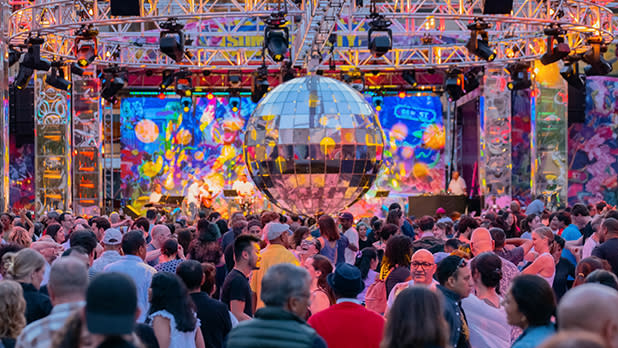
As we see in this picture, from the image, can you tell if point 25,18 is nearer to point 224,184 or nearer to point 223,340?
point 224,184

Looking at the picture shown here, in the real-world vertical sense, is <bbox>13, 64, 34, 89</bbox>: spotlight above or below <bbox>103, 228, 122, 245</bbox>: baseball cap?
above

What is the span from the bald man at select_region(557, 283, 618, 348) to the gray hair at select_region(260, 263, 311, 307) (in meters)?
1.25

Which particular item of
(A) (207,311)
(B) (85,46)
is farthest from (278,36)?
(A) (207,311)

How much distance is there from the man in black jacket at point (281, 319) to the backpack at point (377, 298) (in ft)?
10.3

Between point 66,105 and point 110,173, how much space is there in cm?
442

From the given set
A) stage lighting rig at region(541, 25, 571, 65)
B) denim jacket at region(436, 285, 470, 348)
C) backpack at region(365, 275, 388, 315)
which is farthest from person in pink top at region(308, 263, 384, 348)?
stage lighting rig at region(541, 25, 571, 65)

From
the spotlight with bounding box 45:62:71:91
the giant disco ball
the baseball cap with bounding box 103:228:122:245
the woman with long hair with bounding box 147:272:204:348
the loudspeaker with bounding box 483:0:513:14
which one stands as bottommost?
the woman with long hair with bounding box 147:272:204:348

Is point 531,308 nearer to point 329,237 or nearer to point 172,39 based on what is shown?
point 329,237

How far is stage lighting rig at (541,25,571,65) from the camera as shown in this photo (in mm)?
17031

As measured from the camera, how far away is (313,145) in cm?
1139

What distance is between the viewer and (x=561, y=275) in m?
8.64

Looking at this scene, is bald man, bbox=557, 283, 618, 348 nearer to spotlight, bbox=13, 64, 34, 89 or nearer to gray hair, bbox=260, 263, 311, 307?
gray hair, bbox=260, 263, 311, 307

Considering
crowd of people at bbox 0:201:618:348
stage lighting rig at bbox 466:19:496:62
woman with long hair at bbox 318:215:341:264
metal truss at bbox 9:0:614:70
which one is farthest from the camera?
stage lighting rig at bbox 466:19:496:62

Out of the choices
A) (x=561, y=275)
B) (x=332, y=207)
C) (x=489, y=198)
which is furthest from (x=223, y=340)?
(x=489, y=198)
